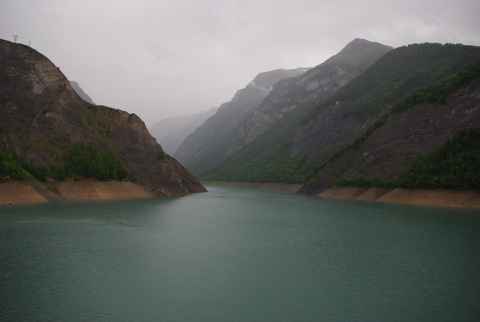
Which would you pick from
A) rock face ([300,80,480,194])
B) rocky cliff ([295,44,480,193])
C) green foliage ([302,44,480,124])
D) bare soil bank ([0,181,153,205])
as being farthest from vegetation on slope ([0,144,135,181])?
green foliage ([302,44,480,124])

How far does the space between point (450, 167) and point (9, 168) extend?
265 feet

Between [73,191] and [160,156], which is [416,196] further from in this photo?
[73,191]

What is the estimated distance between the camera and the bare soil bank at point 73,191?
70.4m

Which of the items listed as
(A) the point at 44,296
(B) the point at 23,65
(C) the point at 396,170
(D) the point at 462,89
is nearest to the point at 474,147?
(C) the point at 396,170

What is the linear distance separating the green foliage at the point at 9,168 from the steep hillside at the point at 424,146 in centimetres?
7481

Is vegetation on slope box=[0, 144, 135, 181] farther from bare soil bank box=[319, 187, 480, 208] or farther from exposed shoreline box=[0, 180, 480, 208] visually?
bare soil bank box=[319, 187, 480, 208]

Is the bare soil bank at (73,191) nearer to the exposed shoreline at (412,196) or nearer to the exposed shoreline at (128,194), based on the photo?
the exposed shoreline at (128,194)

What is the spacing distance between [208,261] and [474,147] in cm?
6913

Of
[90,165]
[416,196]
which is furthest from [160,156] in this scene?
[416,196]

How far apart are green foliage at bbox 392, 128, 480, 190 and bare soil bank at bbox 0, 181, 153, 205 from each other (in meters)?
61.5

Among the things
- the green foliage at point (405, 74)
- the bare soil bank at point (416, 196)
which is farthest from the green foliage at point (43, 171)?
the green foliage at point (405, 74)

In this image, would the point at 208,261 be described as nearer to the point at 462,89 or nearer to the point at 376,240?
the point at 376,240

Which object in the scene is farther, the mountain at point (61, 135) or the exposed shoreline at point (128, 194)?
the mountain at point (61, 135)

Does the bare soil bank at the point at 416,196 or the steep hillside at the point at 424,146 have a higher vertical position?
the steep hillside at the point at 424,146
